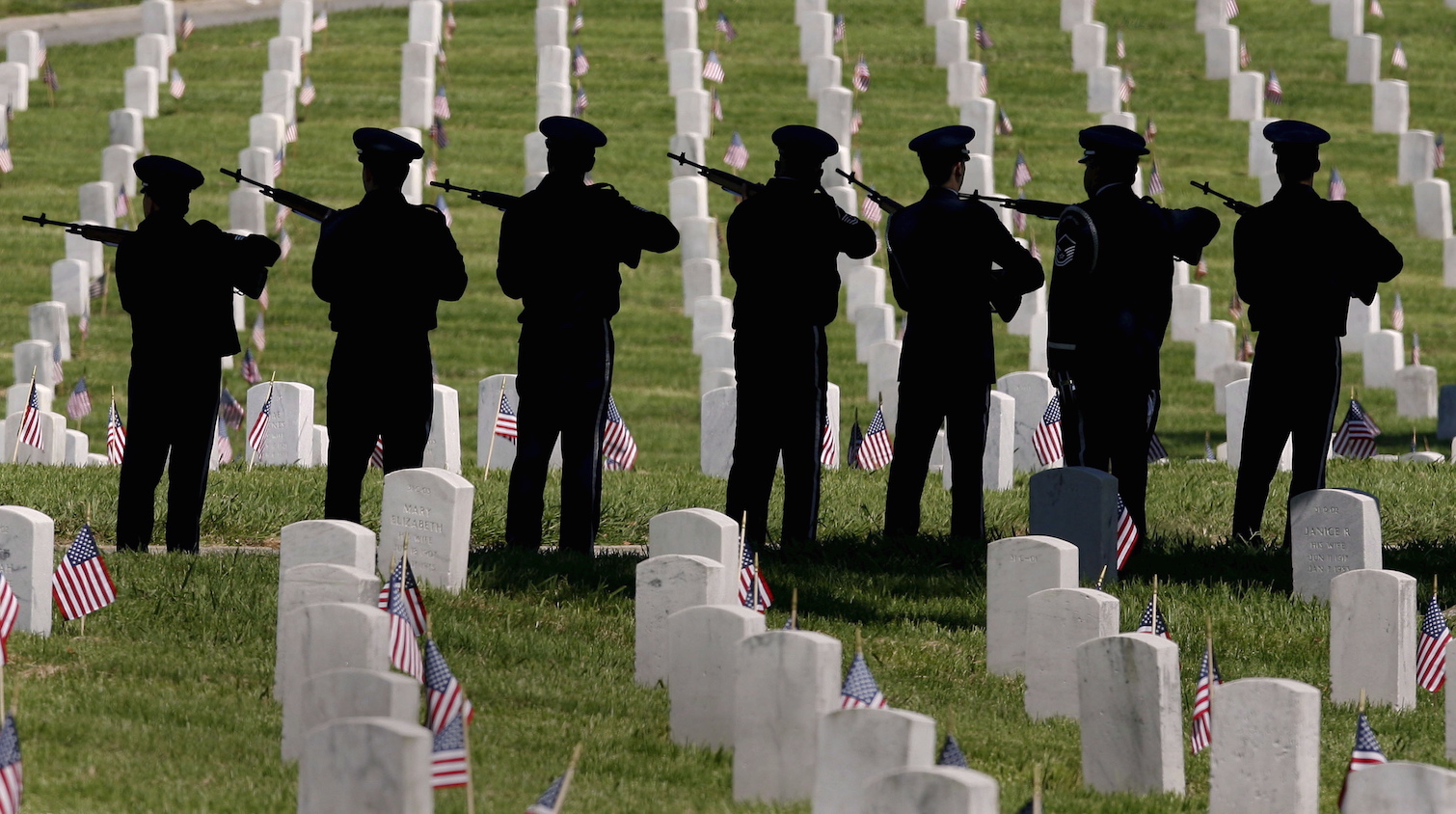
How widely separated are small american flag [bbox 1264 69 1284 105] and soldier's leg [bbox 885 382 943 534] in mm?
16136

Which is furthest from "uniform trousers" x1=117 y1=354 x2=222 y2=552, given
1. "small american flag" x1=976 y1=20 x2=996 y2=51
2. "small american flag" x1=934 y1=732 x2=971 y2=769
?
"small american flag" x1=976 y1=20 x2=996 y2=51

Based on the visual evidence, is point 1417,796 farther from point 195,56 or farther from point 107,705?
point 195,56

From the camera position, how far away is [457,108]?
24.8m

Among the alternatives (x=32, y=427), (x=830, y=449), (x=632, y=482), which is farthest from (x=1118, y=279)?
(x=32, y=427)

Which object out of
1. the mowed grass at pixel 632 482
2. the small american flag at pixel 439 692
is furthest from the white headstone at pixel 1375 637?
the small american flag at pixel 439 692

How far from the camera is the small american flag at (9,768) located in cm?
508

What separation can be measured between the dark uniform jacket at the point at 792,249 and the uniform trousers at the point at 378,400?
4.87ft

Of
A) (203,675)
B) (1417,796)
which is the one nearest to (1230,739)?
(1417,796)

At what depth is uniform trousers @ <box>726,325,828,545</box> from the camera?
32.0ft

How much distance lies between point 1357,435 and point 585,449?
22.3ft

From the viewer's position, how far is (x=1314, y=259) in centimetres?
977

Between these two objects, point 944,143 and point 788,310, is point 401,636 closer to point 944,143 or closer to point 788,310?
point 788,310

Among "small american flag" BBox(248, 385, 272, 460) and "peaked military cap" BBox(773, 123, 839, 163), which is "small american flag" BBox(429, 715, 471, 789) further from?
"small american flag" BBox(248, 385, 272, 460)

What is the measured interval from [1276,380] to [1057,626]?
124 inches
